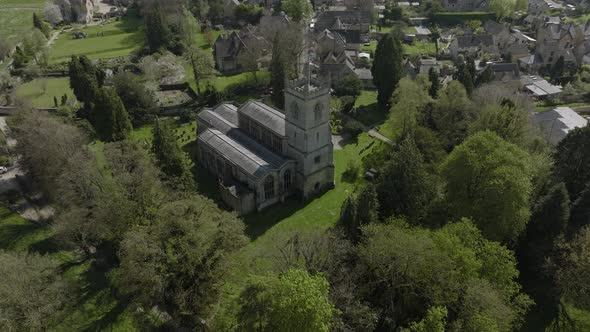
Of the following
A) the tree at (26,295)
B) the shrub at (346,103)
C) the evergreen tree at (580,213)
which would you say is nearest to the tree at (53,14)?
the shrub at (346,103)

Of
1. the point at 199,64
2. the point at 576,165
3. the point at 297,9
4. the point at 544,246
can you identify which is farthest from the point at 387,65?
the point at 297,9

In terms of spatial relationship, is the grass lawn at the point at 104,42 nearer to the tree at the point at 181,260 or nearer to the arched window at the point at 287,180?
the arched window at the point at 287,180

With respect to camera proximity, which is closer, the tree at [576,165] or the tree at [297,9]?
the tree at [576,165]

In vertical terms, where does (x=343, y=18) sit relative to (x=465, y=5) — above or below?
below

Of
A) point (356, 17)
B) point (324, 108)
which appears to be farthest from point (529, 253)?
point (356, 17)

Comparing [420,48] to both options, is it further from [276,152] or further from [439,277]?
[439,277]

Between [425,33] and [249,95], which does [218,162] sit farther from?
[425,33]

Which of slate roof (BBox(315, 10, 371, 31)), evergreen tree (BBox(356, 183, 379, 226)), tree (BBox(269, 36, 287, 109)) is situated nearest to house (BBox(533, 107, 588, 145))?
evergreen tree (BBox(356, 183, 379, 226))
